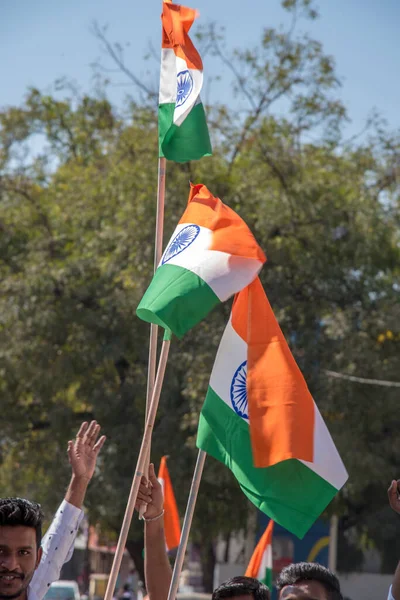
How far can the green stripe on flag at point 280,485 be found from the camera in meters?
5.00

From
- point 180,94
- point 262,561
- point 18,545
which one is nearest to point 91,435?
point 18,545

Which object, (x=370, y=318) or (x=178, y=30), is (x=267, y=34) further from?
(x=178, y=30)

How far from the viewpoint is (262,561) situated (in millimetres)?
9922

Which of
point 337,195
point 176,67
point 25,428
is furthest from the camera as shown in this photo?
point 25,428

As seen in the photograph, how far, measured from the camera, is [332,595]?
4.63 metres

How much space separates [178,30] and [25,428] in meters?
18.2

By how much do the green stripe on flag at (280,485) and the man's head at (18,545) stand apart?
1.44 metres

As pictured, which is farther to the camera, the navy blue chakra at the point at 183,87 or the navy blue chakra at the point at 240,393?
the navy blue chakra at the point at 183,87

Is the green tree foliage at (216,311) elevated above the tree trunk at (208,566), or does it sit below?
above

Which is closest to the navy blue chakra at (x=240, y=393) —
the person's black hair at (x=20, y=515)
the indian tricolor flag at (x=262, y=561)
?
the person's black hair at (x=20, y=515)

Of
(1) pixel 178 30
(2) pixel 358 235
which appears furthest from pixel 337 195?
(1) pixel 178 30

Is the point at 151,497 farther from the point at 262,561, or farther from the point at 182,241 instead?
the point at 262,561

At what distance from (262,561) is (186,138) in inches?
199

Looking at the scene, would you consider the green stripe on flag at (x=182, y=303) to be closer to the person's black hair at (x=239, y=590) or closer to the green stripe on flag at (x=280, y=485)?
the green stripe on flag at (x=280, y=485)
